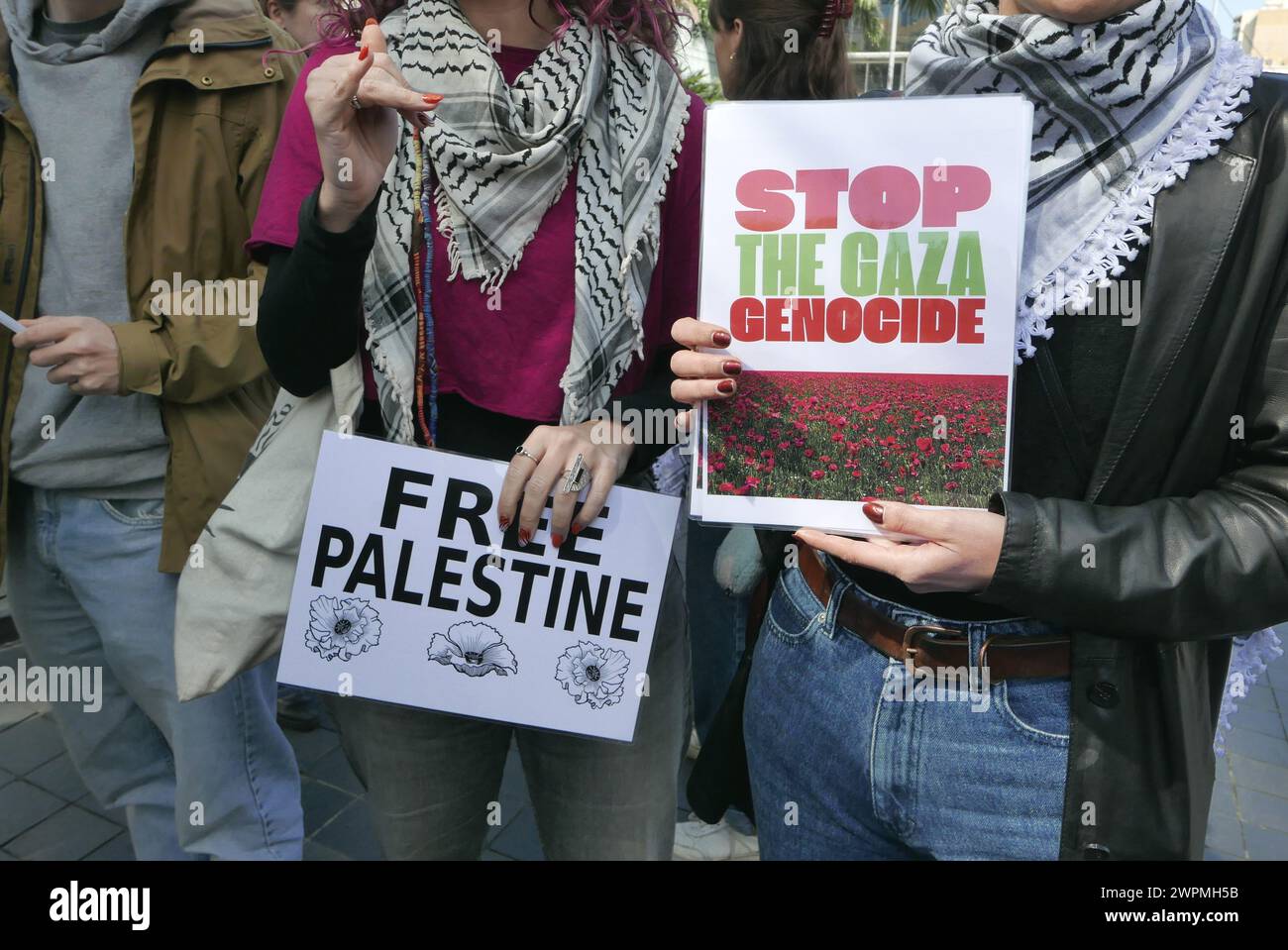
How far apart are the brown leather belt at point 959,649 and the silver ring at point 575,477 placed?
1.36 feet

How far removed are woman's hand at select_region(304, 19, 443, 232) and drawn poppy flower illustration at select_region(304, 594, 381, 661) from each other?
0.52 meters

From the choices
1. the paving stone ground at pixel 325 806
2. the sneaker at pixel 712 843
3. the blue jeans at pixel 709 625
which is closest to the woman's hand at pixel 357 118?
the blue jeans at pixel 709 625

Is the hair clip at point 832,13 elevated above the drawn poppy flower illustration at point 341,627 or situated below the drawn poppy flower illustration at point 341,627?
above

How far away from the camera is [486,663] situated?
1349 millimetres

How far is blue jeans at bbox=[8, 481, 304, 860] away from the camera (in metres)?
2.01

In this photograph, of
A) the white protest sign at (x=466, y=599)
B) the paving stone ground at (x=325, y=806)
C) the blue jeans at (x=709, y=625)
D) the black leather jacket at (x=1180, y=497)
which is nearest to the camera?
the black leather jacket at (x=1180, y=497)

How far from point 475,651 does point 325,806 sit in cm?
201

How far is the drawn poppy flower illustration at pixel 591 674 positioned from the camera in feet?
4.43

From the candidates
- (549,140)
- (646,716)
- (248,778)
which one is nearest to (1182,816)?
(646,716)

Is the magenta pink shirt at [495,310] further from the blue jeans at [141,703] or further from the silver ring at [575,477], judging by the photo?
the blue jeans at [141,703]

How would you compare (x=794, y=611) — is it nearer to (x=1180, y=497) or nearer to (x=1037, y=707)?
(x=1037, y=707)

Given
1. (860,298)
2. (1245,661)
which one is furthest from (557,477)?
(1245,661)

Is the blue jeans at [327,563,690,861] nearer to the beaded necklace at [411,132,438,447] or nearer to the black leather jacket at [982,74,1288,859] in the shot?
the beaded necklace at [411,132,438,447]
